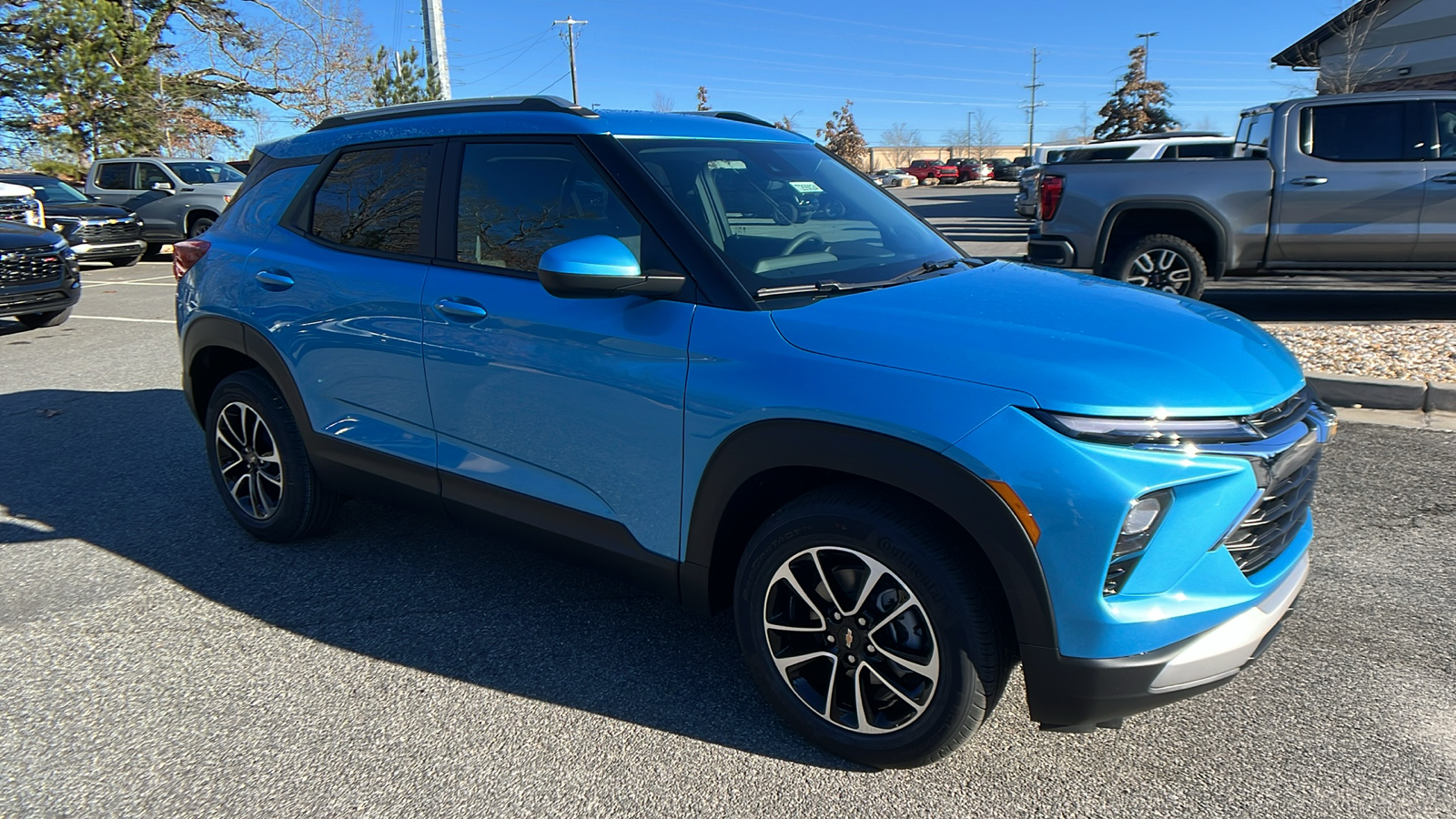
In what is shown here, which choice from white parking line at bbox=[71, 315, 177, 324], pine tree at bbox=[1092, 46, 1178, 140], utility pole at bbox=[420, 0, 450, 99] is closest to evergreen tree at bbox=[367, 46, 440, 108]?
utility pole at bbox=[420, 0, 450, 99]

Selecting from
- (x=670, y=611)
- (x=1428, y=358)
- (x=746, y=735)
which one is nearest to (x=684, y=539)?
(x=746, y=735)

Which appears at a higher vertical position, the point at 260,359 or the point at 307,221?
the point at 307,221

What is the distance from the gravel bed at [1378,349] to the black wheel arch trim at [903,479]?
5.35 meters

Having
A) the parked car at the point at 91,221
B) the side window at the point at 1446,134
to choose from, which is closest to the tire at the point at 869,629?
the side window at the point at 1446,134

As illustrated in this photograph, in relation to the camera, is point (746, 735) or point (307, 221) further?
point (307, 221)

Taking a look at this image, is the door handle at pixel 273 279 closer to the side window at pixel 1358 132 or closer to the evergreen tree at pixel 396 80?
the side window at pixel 1358 132

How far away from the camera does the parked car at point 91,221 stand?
16.1 m

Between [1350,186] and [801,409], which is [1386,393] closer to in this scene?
[1350,186]

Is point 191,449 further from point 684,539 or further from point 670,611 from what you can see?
point 684,539

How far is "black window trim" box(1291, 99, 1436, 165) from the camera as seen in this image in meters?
8.38

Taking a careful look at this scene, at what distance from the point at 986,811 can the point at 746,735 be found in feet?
2.33

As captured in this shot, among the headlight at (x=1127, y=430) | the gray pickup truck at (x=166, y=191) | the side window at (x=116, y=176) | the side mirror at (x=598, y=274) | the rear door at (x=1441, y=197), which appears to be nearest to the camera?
the headlight at (x=1127, y=430)

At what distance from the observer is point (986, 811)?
254 centimetres

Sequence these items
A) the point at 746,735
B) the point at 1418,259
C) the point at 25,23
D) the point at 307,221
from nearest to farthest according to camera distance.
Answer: the point at 746,735 < the point at 307,221 < the point at 1418,259 < the point at 25,23
